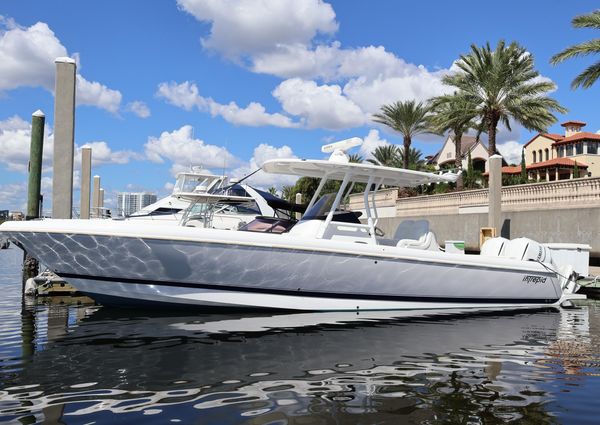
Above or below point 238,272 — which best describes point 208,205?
above

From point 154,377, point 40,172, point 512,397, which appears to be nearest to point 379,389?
point 512,397

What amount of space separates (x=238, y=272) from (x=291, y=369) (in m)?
2.70

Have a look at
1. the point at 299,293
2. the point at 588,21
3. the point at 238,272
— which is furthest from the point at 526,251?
the point at 588,21

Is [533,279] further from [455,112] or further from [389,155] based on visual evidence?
[389,155]

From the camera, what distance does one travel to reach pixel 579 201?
18.2 metres

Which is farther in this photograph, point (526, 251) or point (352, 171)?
point (526, 251)

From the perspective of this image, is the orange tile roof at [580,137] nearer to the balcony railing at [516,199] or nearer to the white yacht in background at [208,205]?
the balcony railing at [516,199]

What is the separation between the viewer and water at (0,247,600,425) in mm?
3928

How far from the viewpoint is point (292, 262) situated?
7.73 meters

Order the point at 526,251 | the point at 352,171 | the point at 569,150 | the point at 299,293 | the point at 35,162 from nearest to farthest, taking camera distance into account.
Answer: the point at 299,293 → the point at 352,171 → the point at 526,251 → the point at 35,162 → the point at 569,150

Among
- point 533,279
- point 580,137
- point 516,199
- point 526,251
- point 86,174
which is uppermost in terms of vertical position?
point 580,137

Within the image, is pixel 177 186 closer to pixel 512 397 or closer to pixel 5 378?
pixel 5 378

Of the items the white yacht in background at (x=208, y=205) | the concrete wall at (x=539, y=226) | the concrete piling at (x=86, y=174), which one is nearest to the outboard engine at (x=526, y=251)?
the white yacht in background at (x=208, y=205)

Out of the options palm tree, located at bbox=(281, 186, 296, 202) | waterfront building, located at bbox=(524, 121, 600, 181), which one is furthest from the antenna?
palm tree, located at bbox=(281, 186, 296, 202)
